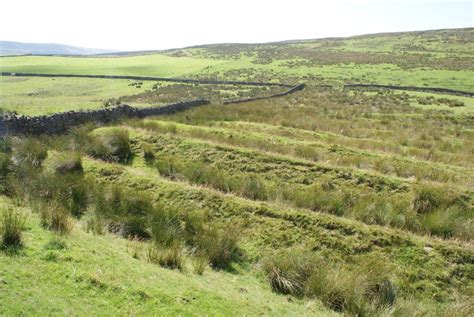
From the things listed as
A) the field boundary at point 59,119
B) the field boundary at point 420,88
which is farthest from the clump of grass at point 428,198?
the field boundary at point 420,88

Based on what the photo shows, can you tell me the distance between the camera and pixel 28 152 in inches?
565

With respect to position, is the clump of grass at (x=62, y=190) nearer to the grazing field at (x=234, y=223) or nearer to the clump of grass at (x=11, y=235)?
the grazing field at (x=234, y=223)

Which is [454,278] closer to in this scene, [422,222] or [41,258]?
[422,222]

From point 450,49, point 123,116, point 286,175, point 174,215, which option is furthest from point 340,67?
point 174,215

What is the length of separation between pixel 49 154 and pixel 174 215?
7794 millimetres

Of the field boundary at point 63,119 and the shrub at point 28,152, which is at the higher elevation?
the field boundary at point 63,119

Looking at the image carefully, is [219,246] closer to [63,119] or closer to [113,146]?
[113,146]

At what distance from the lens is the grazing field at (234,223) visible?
6309 millimetres

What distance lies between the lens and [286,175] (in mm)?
14359

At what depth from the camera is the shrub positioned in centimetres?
1378

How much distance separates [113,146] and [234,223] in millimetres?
8088

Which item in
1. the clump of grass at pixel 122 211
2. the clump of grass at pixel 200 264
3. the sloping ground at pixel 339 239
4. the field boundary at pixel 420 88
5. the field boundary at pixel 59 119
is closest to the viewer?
the clump of grass at pixel 200 264

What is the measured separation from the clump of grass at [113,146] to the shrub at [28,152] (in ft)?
Answer: 6.39

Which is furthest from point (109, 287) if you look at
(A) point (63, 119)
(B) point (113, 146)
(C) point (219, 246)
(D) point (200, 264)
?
(A) point (63, 119)
